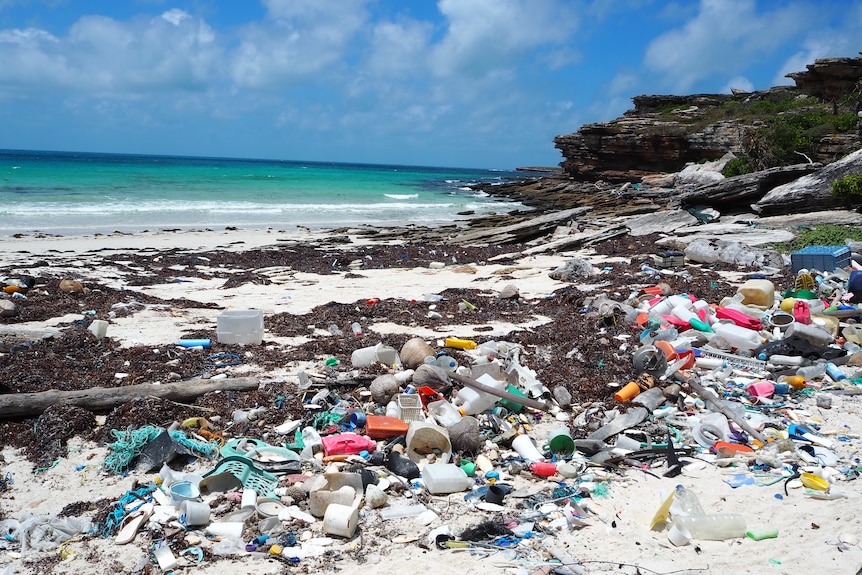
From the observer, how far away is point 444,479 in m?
3.63

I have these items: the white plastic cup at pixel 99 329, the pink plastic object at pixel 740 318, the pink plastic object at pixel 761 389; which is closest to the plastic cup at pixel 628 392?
the pink plastic object at pixel 761 389

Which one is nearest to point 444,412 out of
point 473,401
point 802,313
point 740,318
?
point 473,401

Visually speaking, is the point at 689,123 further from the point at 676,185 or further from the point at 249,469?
the point at 249,469

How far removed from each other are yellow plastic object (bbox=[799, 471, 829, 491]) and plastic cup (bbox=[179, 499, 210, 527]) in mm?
3426

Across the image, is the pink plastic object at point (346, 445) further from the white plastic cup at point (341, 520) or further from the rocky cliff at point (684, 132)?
the rocky cliff at point (684, 132)

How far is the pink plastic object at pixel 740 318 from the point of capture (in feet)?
21.2

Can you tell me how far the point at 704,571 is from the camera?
279 cm

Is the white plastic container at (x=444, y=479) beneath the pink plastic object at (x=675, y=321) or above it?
beneath

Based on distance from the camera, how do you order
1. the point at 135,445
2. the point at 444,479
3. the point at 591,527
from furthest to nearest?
the point at 135,445 → the point at 444,479 → the point at 591,527

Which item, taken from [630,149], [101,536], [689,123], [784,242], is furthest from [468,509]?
[689,123]

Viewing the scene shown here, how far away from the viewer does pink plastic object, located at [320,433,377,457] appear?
13.6ft

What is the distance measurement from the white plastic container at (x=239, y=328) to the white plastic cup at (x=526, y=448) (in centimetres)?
346

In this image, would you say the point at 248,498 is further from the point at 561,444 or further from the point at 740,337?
the point at 740,337

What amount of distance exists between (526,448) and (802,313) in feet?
13.1
